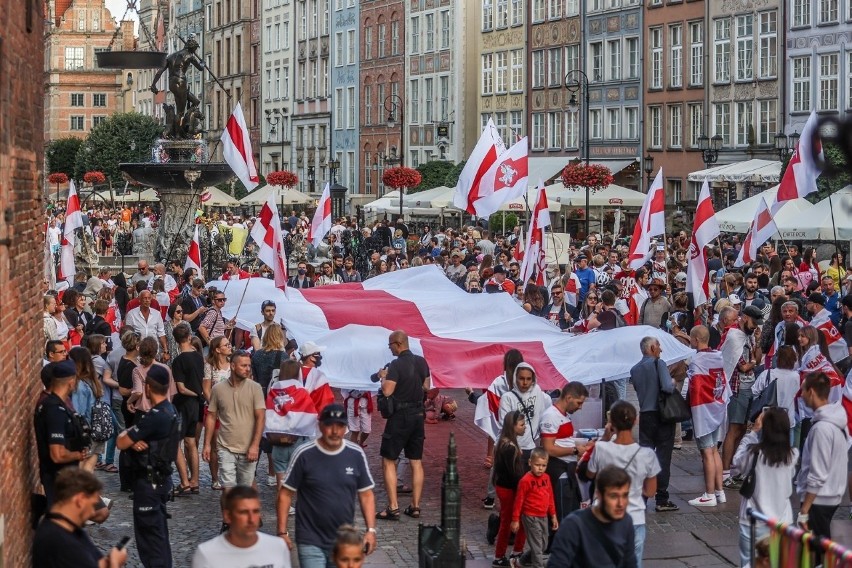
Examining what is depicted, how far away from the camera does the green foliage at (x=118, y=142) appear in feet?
329

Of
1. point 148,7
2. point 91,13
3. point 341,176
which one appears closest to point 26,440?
point 341,176

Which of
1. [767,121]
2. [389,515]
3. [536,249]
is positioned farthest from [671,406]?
[767,121]

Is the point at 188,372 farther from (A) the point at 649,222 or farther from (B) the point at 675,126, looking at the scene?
(B) the point at 675,126

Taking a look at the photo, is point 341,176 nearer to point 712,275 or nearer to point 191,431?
point 712,275

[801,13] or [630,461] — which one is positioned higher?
[801,13]

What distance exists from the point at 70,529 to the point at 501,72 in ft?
209

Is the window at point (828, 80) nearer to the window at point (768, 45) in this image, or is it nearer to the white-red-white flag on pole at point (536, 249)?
the window at point (768, 45)

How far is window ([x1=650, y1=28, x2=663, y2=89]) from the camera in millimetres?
59094

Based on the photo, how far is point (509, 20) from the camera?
69.6 m

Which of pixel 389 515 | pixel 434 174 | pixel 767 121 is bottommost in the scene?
pixel 389 515

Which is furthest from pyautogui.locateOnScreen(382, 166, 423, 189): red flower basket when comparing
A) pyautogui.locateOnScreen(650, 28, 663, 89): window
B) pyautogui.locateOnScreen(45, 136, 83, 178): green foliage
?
pyautogui.locateOnScreen(45, 136, 83, 178): green foliage

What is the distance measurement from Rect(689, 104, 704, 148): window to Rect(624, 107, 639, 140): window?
3561mm

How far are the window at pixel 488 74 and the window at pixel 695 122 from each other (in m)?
15.3

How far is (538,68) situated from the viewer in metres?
67.4
